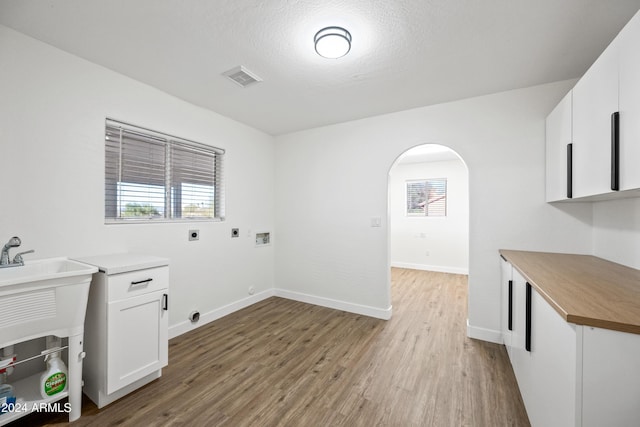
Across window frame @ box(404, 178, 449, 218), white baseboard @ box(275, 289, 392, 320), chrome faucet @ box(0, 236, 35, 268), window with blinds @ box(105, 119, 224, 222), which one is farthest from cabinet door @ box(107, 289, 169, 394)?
window frame @ box(404, 178, 449, 218)

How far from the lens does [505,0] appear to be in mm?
1472

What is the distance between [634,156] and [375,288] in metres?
2.53

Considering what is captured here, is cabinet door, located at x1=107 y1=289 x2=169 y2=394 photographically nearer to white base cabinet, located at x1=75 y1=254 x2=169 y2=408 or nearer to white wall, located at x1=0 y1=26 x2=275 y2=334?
white base cabinet, located at x1=75 y1=254 x2=169 y2=408

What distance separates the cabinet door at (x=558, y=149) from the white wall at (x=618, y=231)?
354 millimetres

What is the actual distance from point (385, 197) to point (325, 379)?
6.73 feet

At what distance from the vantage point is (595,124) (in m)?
1.50

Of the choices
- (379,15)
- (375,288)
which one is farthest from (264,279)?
(379,15)

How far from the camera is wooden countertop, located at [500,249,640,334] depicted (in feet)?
3.04

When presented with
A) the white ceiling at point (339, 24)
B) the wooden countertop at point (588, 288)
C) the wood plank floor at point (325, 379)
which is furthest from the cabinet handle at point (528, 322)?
the white ceiling at point (339, 24)

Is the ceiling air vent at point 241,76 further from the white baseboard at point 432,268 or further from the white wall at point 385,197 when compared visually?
the white baseboard at point 432,268

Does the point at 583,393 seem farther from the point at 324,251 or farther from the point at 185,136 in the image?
the point at 185,136

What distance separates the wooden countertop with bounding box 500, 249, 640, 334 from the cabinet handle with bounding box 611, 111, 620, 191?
0.52m

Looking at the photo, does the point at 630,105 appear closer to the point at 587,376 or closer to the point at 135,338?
the point at 587,376

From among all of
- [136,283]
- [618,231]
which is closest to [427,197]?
[618,231]
